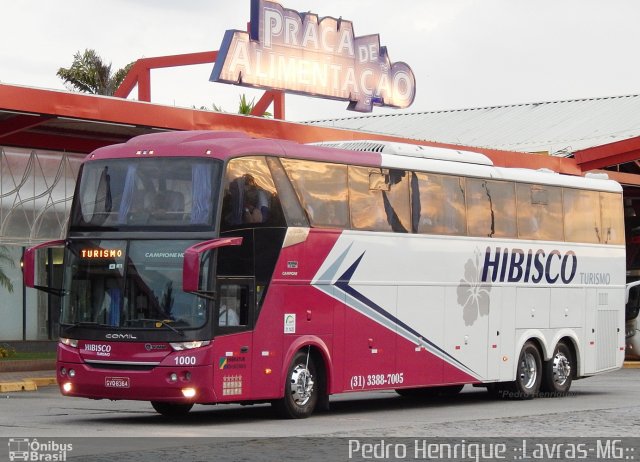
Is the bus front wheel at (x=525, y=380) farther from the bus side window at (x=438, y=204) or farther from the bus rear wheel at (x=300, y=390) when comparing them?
the bus rear wheel at (x=300, y=390)

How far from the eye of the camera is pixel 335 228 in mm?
19266

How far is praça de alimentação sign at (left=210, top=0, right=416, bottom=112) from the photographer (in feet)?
108

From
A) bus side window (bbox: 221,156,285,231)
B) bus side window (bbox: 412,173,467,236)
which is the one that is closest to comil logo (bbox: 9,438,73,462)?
bus side window (bbox: 221,156,285,231)

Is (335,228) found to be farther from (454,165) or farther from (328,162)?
(454,165)

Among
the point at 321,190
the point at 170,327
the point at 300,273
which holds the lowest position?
the point at 170,327

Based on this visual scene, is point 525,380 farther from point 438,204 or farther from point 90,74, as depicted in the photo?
point 90,74

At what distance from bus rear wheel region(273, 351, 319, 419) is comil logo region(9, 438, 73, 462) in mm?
4570

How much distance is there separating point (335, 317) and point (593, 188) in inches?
308

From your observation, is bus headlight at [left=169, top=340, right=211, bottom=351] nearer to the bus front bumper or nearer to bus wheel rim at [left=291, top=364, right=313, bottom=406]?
the bus front bumper

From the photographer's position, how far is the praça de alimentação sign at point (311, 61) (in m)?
32.9

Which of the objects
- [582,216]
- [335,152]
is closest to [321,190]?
[335,152]

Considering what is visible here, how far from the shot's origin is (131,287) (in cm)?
1741

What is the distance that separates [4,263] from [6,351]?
7.23 ft

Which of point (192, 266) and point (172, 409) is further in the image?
point (172, 409)
